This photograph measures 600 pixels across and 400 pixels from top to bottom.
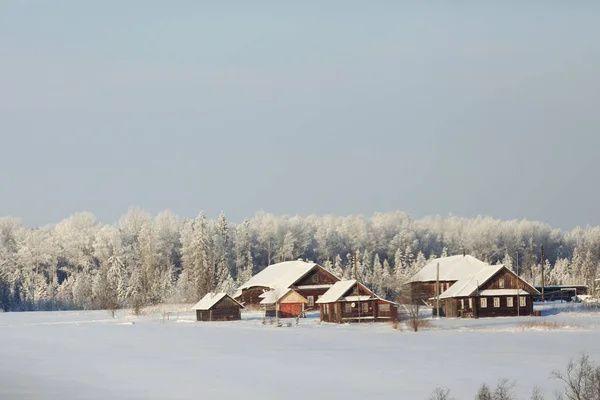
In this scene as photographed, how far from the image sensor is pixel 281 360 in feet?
132

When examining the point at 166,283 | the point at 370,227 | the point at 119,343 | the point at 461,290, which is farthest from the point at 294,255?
the point at 119,343

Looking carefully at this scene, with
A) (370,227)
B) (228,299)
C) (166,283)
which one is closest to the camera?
(228,299)

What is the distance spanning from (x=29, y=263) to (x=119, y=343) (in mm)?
84456

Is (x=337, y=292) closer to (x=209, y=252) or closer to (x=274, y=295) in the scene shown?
(x=274, y=295)

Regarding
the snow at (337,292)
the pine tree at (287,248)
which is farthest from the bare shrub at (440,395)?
the pine tree at (287,248)

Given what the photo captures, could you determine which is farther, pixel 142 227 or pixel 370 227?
pixel 370 227

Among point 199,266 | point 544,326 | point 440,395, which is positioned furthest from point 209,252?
point 440,395

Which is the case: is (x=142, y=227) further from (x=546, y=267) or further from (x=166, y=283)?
(x=546, y=267)

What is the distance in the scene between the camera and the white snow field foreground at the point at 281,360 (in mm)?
30906

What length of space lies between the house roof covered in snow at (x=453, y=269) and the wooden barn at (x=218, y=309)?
2363 centimetres

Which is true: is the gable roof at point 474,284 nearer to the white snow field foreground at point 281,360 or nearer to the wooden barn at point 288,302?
the wooden barn at point 288,302

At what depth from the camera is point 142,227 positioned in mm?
133625

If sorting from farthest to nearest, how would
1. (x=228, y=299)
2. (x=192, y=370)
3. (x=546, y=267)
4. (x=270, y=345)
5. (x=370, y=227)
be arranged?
1. (x=370, y=227)
2. (x=546, y=267)
3. (x=228, y=299)
4. (x=270, y=345)
5. (x=192, y=370)

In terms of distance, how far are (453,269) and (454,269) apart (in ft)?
0.36
